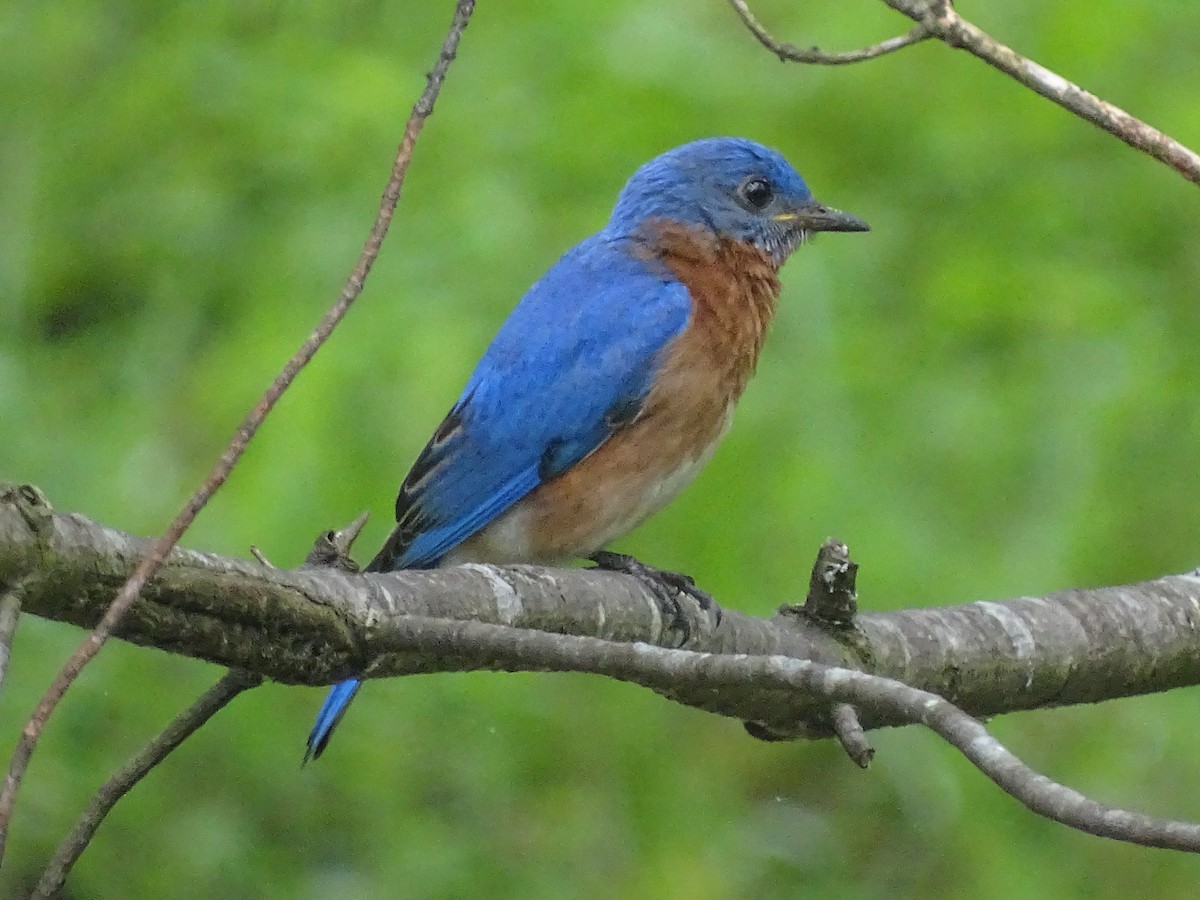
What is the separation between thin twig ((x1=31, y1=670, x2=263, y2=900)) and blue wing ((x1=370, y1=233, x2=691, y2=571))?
162 centimetres

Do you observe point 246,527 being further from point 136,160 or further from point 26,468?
point 136,160

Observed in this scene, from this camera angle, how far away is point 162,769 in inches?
166

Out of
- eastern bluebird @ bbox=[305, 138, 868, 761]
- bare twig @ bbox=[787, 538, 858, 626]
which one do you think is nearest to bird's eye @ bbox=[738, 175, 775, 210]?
eastern bluebird @ bbox=[305, 138, 868, 761]

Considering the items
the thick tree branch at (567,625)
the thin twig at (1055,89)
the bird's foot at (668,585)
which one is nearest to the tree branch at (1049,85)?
the thin twig at (1055,89)

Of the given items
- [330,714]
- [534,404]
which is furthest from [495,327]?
[330,714]

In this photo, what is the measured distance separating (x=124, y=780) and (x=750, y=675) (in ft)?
3.19

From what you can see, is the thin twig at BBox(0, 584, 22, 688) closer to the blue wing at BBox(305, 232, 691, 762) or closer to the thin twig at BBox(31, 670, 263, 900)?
the thin twig at BBox(31, 670, 263, 900)

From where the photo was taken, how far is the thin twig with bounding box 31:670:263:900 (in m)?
2.23

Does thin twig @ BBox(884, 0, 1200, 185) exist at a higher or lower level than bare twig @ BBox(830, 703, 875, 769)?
higher

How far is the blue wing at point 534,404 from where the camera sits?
4.28m

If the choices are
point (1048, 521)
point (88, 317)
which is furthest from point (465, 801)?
point (88, 317)

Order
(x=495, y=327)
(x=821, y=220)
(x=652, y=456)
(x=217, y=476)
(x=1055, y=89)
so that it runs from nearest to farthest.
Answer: (x=217, y=476) → (x=1055, y=89) → (x=652, y=456) → (x=495, y=327) → (x=821, y=220)

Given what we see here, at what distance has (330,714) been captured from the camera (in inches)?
149

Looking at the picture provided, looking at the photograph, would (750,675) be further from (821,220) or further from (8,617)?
(821,220)
